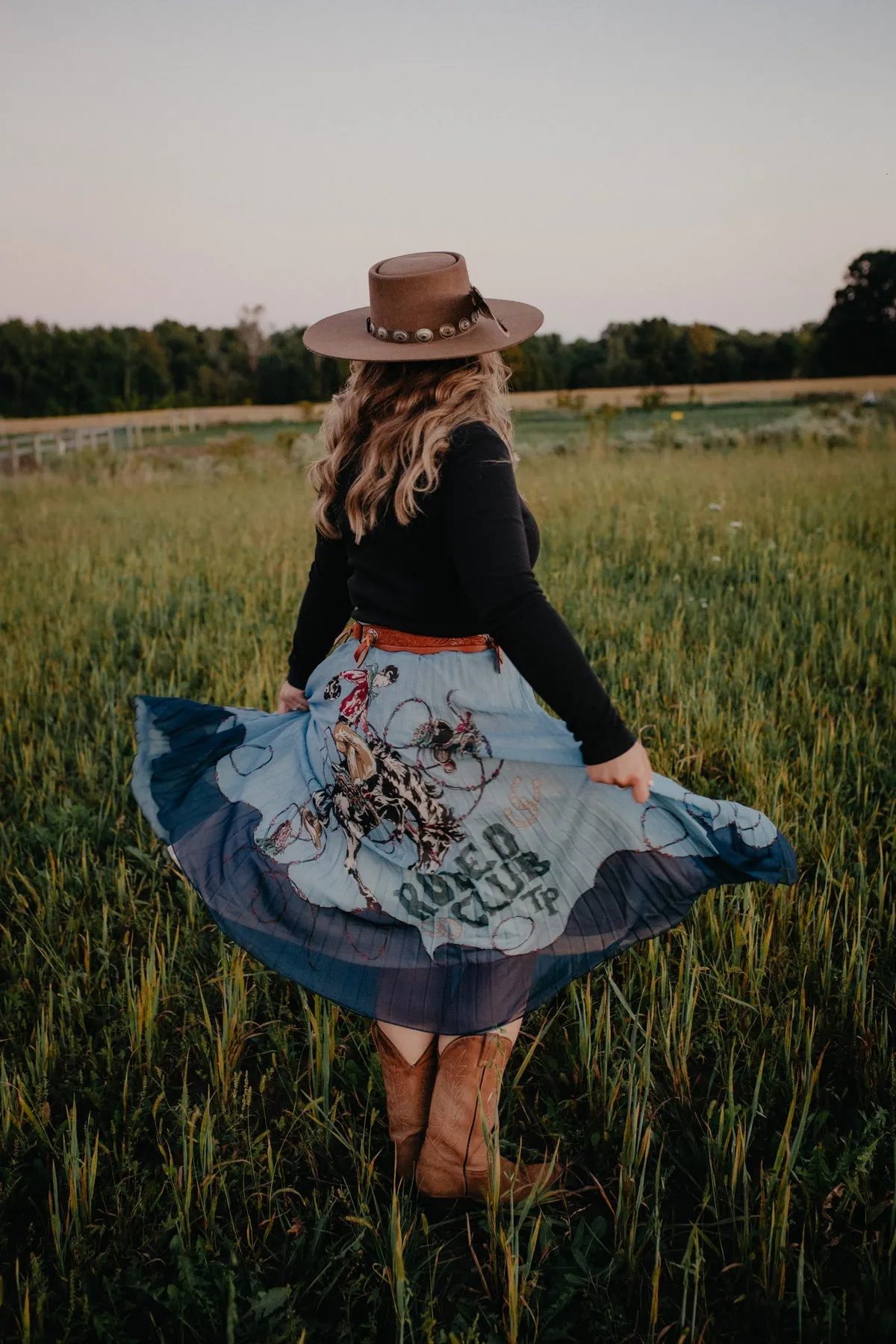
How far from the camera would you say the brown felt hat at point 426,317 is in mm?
1542

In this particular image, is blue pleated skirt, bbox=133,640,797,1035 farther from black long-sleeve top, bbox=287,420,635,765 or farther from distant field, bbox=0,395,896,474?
distant field, bbox=0,395,896,474

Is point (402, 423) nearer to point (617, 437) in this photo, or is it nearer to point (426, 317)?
point (426, 317)

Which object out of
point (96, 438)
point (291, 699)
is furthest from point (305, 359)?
point (291, 699)

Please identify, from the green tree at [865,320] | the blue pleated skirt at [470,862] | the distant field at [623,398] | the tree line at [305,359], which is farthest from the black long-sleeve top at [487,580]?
the green tree at [865,320]

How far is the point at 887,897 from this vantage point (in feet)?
7.72

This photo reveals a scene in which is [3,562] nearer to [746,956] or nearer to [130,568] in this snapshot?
[130,568]

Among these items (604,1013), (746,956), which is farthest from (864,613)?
(604,1013)

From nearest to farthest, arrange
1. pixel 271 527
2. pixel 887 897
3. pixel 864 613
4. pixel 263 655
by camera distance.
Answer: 1. pixel 887 897
2. pixel 263 655
3. pixel 864 613
4. pixel 271 527

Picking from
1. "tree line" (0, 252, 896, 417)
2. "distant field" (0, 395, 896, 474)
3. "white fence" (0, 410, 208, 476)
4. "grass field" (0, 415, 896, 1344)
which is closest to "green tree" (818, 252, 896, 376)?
"tree line" (0, 252, 896, 417)

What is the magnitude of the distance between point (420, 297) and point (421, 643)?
629mm

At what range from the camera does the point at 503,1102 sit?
5.95ft

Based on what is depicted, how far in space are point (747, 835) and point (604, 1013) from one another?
2.05ft

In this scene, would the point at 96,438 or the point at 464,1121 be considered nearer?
the point at 464,1121

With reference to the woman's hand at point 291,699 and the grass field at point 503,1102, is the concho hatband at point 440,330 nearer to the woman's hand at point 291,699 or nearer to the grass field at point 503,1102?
the woman's hand at point 291,699
